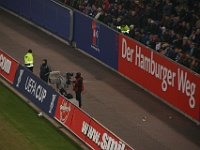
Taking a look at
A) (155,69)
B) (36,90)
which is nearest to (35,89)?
(36,90)

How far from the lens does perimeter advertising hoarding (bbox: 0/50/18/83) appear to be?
32188 millimetres

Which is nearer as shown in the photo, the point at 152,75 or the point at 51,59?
the point at 152,75

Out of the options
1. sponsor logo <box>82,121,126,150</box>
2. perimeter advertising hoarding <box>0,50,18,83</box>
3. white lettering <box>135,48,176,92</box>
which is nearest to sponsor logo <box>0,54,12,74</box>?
perimeter advertising hoarding <box>0,50,18,83</box>

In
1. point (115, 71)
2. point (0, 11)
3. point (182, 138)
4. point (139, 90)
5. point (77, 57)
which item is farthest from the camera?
point (0, 11)

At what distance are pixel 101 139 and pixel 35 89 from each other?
21.7 feet

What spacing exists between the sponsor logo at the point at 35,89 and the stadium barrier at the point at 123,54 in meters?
5.00

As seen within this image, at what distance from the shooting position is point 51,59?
37.1 metres

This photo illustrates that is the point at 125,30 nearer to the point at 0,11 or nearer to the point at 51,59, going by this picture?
the point at 51,59

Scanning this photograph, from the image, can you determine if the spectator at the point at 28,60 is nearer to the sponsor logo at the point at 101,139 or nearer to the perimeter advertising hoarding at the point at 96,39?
the perimeter advertising hoarding at the point at 96,39

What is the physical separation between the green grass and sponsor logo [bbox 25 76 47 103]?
578mm

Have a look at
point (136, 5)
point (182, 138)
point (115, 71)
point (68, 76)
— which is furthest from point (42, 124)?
point (136, 5)

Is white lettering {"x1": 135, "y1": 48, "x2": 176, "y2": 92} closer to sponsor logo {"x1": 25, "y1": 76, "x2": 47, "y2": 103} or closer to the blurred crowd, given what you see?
the blurred crowd

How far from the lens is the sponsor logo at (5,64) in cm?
3265

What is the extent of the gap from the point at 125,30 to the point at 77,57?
327 cm
